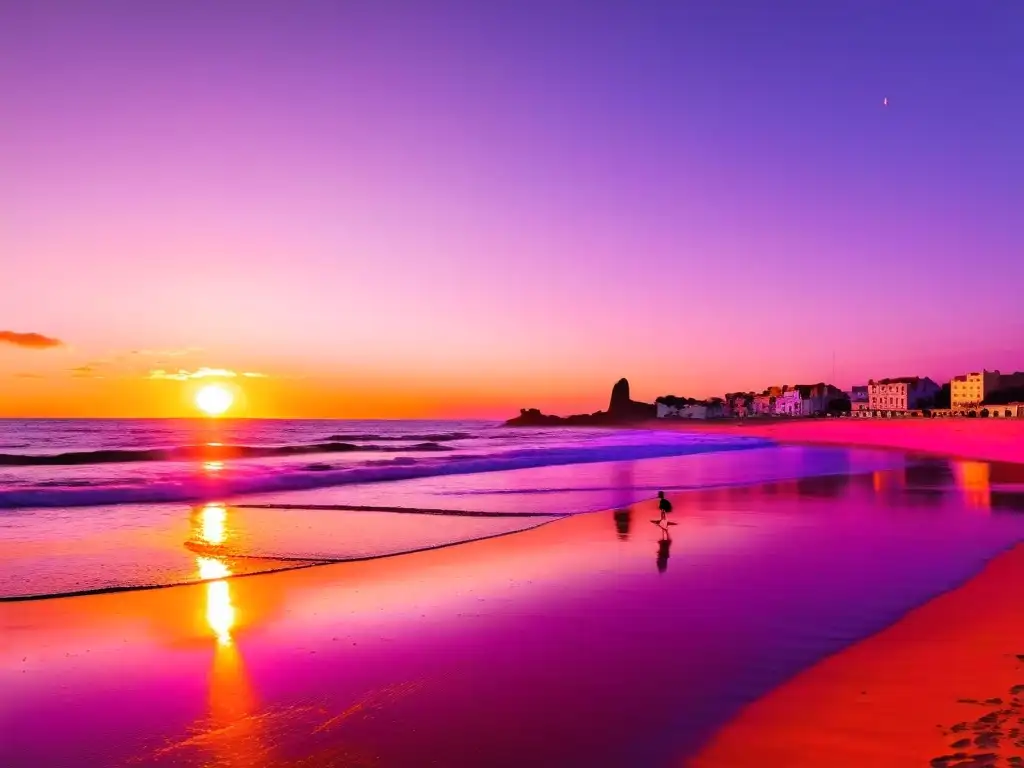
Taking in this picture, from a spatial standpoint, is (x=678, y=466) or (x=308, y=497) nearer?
(x=308, y=497)

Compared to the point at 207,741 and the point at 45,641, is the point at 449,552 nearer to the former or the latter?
the point at 45,641

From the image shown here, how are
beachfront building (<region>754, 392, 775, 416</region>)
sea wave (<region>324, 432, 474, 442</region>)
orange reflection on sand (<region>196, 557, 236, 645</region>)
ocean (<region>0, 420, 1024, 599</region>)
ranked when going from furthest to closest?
1. beachfront building (<region>754, 392, 775, 416</region>)
2. sea wave (<region>324, 432, 474, 442</region>)
3. ocean (<region>0, 420, 1024, 599</region>)
4. orange reflection on sand (<region>196, 557, 236, 645</region>)

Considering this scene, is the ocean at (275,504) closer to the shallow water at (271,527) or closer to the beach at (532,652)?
the shallow water at (271,527)

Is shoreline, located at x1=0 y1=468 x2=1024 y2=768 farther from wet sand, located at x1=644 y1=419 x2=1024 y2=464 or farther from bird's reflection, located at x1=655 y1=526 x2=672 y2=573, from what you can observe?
wet sand, located at x1=644 y1=419 x2=1024 y2=464

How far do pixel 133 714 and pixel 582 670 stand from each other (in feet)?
13.1

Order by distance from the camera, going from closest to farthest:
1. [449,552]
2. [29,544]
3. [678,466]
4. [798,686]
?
[798,686] < [449,552] < [29,544] < [678,466]

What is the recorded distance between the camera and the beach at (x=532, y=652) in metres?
5.52

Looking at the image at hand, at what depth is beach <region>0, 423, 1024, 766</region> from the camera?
5520mm

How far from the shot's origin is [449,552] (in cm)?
1372

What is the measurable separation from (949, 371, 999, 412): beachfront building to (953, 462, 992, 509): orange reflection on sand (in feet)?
337

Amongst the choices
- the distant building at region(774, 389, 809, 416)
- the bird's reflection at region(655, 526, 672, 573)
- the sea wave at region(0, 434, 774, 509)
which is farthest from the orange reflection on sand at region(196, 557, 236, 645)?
the distant building at region(774, 389, 809, 416)

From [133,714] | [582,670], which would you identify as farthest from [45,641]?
[582,670]

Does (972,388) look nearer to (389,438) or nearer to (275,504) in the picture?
(389,438)

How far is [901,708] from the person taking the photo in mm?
5984
